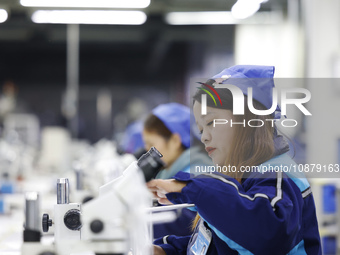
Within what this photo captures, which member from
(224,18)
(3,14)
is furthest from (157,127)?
→ (224,18)

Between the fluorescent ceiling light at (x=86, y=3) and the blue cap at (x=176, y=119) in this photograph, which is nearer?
the blue cap at (x=176, y=119)

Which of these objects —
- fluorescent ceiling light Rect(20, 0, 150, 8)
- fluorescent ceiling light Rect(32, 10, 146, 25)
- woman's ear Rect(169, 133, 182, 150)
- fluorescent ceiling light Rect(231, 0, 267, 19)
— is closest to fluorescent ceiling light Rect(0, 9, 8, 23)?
fluorescent ceiling light Rect(20, 0, 150, 8)

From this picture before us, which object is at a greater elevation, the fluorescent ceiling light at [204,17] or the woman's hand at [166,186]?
the fluorescent ceiling light at [204,17]

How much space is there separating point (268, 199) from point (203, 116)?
1.12 feet

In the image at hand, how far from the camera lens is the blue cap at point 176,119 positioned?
2229 millimetres

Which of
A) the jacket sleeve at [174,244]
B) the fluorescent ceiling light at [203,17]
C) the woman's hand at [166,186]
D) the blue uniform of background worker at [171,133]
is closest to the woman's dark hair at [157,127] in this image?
the blue uniform of background worker at [171,133]

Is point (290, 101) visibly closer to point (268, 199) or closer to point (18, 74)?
point (268, 199)

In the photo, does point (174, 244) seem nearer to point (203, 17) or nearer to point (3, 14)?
point (3, 14)

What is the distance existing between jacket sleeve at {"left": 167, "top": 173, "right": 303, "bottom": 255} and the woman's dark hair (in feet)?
3.85

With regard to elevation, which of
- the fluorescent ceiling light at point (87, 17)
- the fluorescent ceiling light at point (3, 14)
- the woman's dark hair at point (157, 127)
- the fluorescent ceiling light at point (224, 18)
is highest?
the fluorescent ceiling light at point (224, 18)

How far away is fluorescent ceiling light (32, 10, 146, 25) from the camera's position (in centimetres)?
437

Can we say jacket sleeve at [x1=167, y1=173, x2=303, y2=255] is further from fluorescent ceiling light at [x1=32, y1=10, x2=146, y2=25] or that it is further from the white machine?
fluorescent ceiling light at [x1=32, y1=10, x2=146, y2=25]

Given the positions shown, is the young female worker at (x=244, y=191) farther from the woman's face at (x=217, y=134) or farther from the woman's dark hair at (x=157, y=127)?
the woman's dark hair at (x=157, y=127)

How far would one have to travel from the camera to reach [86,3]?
413 centimetres
